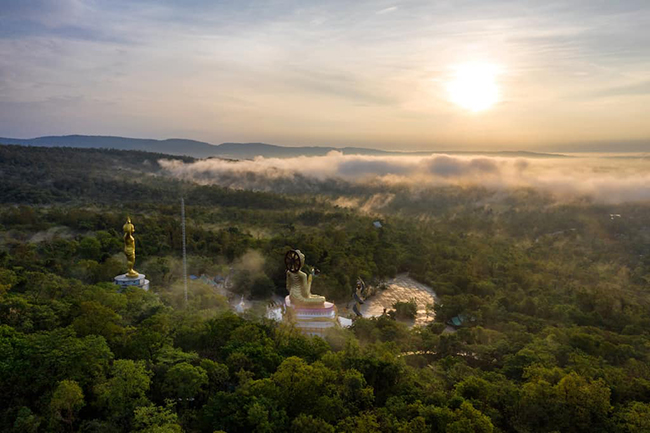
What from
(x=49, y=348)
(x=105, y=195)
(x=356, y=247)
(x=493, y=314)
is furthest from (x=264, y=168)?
(x=49, y=348)

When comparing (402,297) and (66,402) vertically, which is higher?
(66,402)

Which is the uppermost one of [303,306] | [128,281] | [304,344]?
[128,281]

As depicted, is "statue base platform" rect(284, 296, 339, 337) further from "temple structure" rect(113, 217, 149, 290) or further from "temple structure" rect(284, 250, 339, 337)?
"temple structure" rect(113, 217, 149, 290)

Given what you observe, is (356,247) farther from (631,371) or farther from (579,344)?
(631,371)

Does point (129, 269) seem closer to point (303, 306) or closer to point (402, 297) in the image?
point (303, 306)

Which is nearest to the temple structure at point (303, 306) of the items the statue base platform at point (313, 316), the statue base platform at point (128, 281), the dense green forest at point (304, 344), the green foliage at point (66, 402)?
the statue base platform at point (313, 316)

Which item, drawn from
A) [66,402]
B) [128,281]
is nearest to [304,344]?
[66,402]
